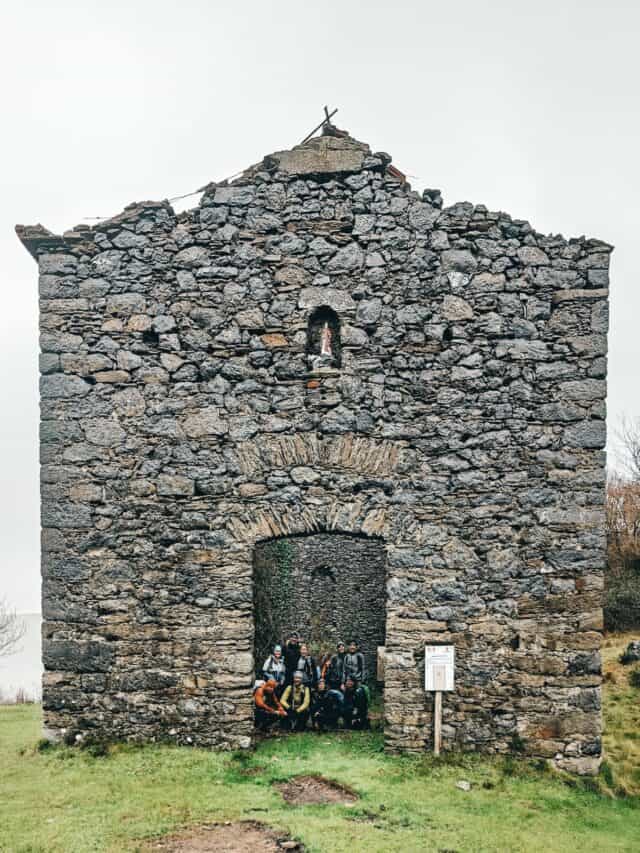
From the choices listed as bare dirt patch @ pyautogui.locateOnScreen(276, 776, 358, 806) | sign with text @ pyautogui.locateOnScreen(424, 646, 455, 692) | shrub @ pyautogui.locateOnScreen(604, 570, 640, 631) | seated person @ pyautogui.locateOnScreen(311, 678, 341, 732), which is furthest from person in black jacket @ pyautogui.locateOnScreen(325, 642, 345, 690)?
shrub @ pyautogui.locateOnScreen(604, 570, 640, 631)

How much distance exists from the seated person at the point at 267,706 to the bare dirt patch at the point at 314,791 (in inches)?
53.2

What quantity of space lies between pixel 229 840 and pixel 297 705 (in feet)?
9.03

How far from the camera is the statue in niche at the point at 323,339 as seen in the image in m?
7.21

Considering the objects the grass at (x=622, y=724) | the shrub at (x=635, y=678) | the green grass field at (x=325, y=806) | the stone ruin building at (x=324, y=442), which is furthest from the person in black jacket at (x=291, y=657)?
the shrub at (x=635, y=678)

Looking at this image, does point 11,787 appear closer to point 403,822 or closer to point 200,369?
point 403,822

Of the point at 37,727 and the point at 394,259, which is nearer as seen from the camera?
the point at 394,259

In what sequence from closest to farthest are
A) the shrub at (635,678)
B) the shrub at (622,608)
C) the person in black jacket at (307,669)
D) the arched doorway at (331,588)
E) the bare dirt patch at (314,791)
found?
the bare dirt patch at (314,791) < the person in black jacket at (307,669) < the shrub at (635,678) < the shrub at (622,608) < the arched doorway at (331,588)

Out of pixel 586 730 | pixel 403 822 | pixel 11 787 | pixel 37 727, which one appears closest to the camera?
pixel 403 822

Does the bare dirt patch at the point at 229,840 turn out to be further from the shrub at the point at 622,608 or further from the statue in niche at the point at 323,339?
the shrub at the point at 622,608

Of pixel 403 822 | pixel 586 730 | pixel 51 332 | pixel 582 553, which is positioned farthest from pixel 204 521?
pixel 586 730

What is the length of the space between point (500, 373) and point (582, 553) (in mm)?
1921

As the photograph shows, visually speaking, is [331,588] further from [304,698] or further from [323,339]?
[323,339]

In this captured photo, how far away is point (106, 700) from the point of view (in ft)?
23.3

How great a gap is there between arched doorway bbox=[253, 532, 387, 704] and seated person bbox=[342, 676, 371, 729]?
8.31 metres
